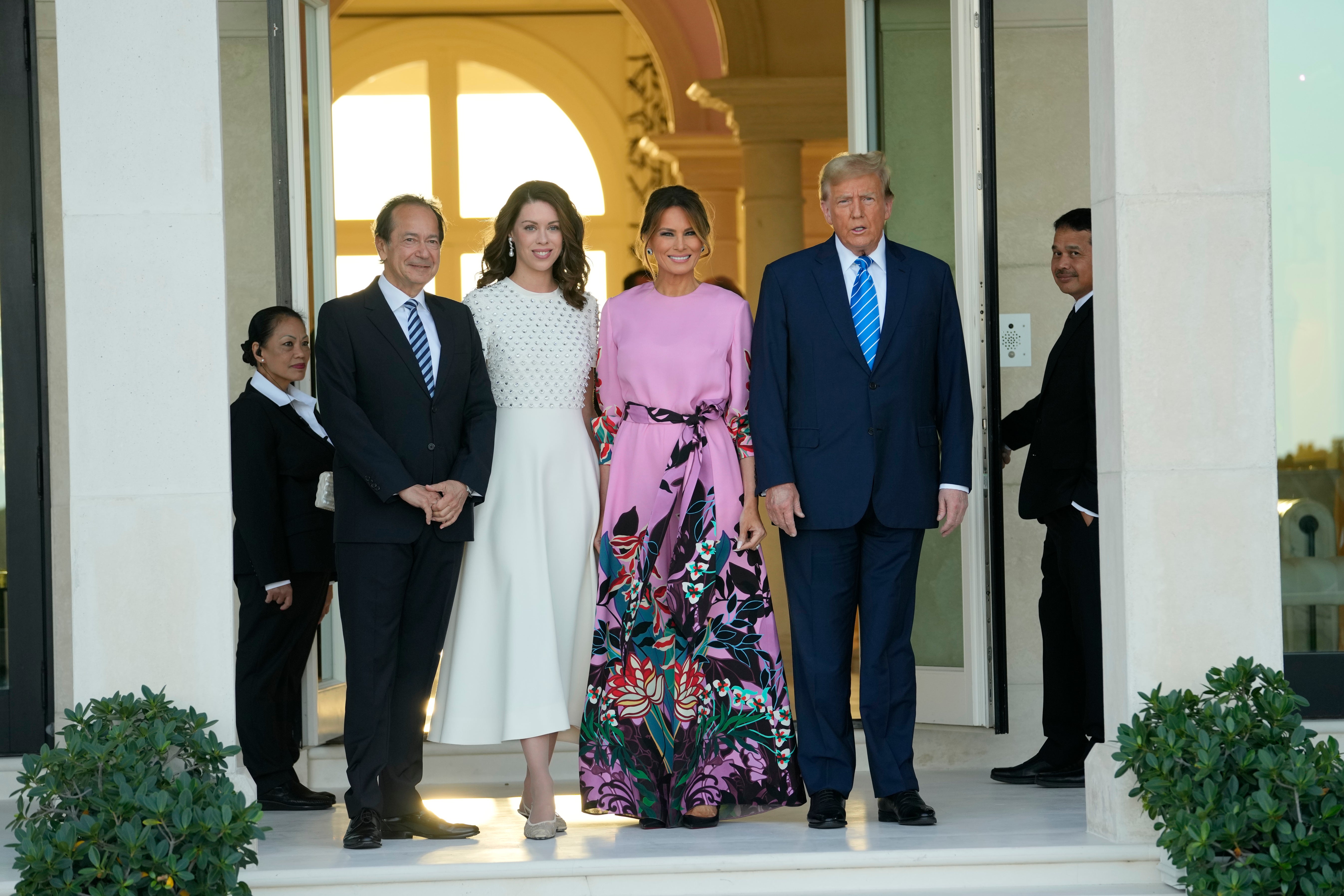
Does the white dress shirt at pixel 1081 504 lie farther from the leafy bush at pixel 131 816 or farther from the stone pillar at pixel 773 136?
the stone pillar at pixel 773 136

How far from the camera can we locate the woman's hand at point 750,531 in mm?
4031

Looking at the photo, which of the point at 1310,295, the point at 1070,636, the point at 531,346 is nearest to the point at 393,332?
the point at 531,346

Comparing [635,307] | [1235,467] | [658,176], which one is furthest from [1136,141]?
[658,176]

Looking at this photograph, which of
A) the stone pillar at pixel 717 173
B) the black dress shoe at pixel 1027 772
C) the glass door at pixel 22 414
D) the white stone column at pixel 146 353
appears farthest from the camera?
the stone pillar at pixel 717 173

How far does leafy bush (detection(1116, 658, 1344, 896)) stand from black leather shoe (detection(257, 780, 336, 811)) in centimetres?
240

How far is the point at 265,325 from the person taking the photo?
466 cm

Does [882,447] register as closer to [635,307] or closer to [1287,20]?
[635,307]

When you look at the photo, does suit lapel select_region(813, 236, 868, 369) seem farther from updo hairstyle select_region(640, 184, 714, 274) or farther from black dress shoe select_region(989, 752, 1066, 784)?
black dress shoe select_region(989, 752, 1066, 784)

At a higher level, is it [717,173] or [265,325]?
[717,173]

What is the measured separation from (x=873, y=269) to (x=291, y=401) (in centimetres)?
186

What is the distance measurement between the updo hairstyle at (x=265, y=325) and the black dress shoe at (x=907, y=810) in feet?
7.66

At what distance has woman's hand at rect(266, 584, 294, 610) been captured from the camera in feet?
14.9

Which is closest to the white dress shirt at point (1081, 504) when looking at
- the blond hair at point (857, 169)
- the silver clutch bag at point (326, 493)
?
the blond hair at point (857, 169)

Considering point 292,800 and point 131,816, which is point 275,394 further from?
point 131,816
